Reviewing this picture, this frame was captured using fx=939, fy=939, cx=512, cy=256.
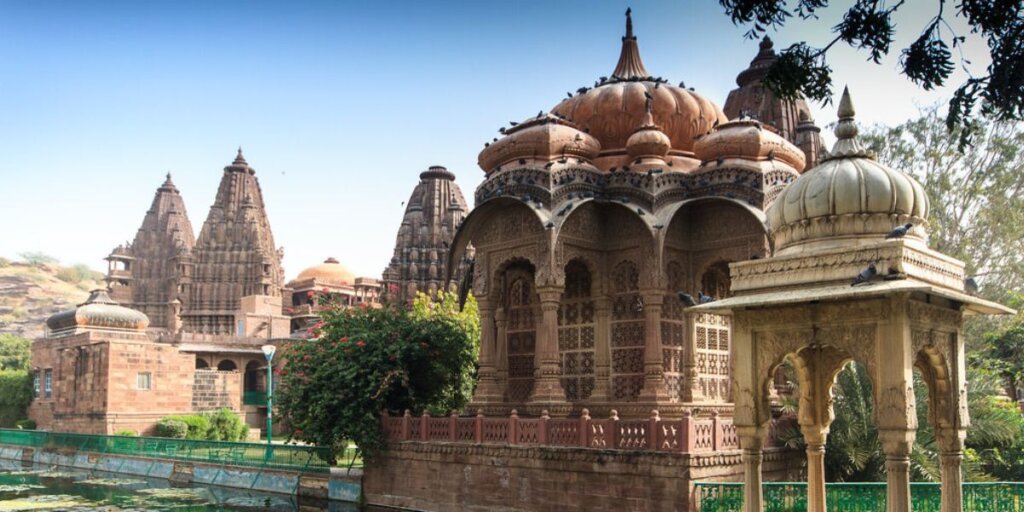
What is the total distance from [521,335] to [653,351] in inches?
127

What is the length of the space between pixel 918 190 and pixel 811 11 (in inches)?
105

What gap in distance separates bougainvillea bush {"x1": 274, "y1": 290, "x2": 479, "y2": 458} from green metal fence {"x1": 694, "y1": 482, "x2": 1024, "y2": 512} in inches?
286

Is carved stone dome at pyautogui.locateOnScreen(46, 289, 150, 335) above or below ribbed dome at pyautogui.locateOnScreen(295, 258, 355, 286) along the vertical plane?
below

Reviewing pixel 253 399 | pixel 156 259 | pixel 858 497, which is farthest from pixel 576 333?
pixel 156 259

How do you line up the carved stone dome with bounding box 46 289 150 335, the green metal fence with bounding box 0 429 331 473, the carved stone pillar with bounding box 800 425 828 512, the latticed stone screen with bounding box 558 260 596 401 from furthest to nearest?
the carved stone dome with bounding box 46 289 150 335 → the green metal fence with bounding box 0 429 331 473 → the latticed stone screen with bounding box 558 260 596 401 → the carved stone pillar with bounding box 800 425 828 512

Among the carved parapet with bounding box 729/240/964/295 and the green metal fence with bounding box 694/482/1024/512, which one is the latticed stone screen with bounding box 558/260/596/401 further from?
the carved parapet with bounding box 729/240/964/295

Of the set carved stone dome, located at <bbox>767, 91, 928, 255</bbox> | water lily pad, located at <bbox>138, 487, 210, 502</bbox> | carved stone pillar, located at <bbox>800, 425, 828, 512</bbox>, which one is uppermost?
carved stone dome, located at <bbox>767, 91, 928, 255</bbox>

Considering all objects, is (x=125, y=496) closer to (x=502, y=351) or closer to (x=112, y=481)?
(x=112, y=481)

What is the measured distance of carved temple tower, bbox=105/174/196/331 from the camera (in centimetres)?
6581

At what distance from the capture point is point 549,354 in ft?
52.1

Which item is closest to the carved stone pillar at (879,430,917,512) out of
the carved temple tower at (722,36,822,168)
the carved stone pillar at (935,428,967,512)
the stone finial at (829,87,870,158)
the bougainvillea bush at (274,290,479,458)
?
the carved stone pillar at (935,428,967,512)

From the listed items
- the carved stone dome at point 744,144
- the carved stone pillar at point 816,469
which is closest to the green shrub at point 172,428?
the carved stone dome at point 744,144

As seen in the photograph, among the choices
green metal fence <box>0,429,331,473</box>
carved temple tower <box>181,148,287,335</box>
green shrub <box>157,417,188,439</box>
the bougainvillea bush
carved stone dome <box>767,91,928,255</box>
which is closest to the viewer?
carved stone dome <box>767,91,928,255</box>

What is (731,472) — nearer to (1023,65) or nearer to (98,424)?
(1023,65)
